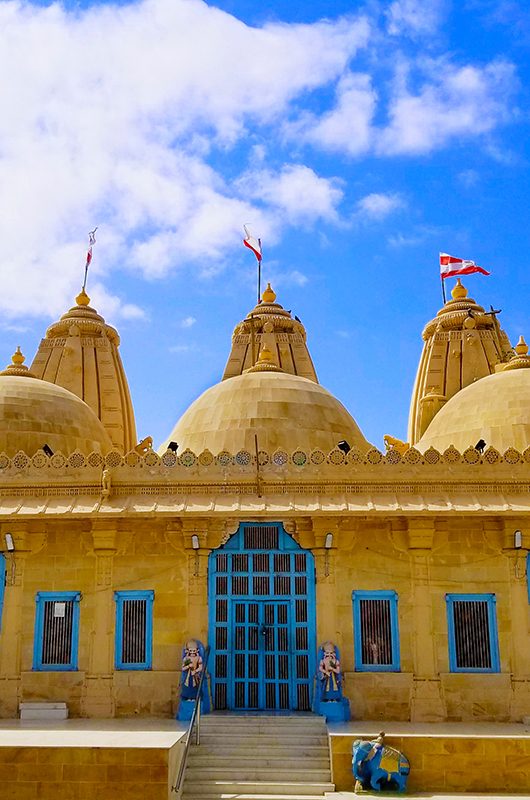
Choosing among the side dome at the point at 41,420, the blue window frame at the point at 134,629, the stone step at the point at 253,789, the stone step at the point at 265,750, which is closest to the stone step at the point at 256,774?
the stone step at the point at 253,789

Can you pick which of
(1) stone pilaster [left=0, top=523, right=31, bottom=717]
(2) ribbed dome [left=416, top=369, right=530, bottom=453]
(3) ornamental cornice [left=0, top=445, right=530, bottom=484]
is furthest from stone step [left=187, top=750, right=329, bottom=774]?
(2) ribbed dome [left=416, top=369, right=530, bottom=453]

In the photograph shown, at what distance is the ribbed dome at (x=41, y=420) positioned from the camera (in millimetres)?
18672

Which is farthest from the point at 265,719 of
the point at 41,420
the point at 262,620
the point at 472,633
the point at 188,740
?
the point at 41,420

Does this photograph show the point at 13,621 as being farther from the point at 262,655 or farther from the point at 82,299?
the point at 82,299

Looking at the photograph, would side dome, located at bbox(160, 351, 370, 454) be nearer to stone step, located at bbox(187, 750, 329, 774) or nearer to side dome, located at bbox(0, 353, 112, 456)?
side dome, located at bbox(0, 353, 112, 456)

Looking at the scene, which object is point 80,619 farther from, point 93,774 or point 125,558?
point 93,774

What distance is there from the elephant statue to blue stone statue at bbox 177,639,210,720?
12.5 feet

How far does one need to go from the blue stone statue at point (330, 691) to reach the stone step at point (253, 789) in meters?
2.35

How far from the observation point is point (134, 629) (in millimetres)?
15445

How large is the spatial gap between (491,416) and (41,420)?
10527 millimetres

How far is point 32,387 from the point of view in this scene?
65.5 feet

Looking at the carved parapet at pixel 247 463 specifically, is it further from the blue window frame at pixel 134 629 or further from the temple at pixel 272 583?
the blue window frame at pixel 134 629

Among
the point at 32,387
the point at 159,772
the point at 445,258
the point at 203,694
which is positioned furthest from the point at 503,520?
the point at 445,258

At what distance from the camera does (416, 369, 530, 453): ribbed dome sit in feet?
58.7
